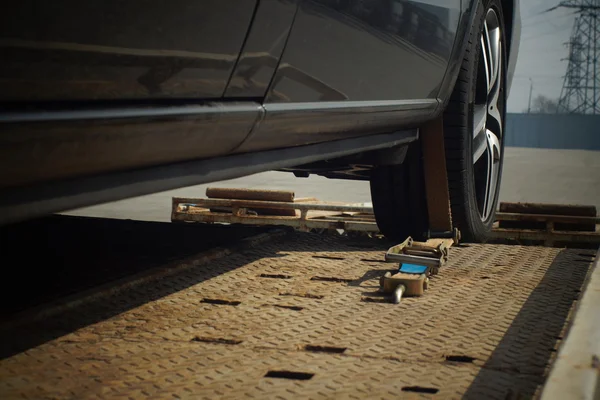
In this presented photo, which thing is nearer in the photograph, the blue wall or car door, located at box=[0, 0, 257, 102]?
car door, located at box=[0, 0, 257, 102]

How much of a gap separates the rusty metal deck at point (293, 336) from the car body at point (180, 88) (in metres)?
0.44

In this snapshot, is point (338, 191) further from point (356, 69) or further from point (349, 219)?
point (356, 69)

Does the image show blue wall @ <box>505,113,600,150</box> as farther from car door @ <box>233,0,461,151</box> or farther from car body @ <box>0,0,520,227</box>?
car body @ <box>0,0,520,227</box>

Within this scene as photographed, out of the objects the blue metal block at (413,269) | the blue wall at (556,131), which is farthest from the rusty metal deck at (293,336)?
the blue wall at (556,131)

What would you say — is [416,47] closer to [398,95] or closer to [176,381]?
[398,95]

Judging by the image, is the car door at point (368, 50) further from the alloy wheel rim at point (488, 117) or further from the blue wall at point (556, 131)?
the blue wall at point (556, 131)

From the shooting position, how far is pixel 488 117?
13.9 ft

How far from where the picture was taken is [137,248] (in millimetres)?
3803

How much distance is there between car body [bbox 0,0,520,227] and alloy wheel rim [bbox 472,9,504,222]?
1095 mm

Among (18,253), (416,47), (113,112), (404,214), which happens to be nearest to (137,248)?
(18,253)

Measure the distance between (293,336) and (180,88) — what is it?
32.5 inches

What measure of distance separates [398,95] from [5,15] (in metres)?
1.85

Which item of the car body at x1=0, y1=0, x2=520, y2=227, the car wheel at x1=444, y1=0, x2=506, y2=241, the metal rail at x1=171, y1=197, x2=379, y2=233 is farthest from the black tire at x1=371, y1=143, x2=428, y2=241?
the car body at x1=0, y1=0, x2=520, y2=227

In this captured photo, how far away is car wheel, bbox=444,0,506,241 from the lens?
146 inches
